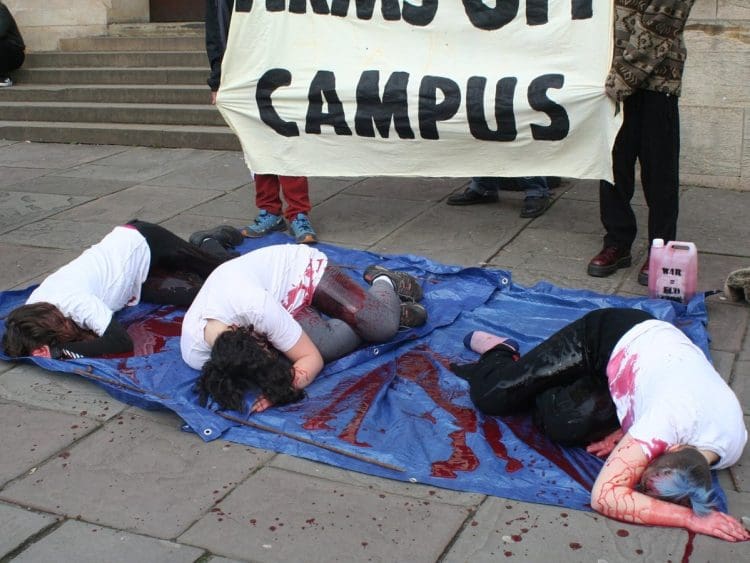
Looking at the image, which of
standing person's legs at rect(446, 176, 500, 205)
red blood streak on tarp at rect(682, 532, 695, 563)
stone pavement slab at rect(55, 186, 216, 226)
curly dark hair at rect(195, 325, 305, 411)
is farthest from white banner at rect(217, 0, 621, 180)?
red blood streak on tarp at rect(682, 532, 695, 563)

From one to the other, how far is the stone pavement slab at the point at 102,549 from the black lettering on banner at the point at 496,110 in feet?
11.2

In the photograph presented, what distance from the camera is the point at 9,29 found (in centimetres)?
1029

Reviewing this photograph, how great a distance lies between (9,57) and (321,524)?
28.9ft

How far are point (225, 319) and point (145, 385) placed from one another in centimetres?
53

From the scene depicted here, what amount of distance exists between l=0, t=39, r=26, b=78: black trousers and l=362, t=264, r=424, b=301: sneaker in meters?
6.95

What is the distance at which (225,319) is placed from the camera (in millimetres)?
3939

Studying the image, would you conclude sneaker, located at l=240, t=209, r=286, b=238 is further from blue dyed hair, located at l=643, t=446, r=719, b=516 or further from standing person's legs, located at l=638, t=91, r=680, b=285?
blue dyed hair, located at l=643, t=446, r=719, b=516

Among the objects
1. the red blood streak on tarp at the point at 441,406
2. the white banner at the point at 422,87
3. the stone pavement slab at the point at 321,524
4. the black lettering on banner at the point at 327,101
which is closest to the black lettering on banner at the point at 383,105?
the white banner at the point at 422,87

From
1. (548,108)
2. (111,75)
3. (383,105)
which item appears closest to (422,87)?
(383,105)

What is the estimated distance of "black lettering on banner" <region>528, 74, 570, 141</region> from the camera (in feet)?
17.9

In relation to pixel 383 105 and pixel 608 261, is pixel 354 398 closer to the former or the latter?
pixel 608 261

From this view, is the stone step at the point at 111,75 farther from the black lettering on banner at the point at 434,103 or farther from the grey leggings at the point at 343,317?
the grey leggings at the point at 343,317

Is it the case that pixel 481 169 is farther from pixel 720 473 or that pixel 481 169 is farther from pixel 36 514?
pixel 36 514

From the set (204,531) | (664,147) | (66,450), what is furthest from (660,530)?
(664,147)
